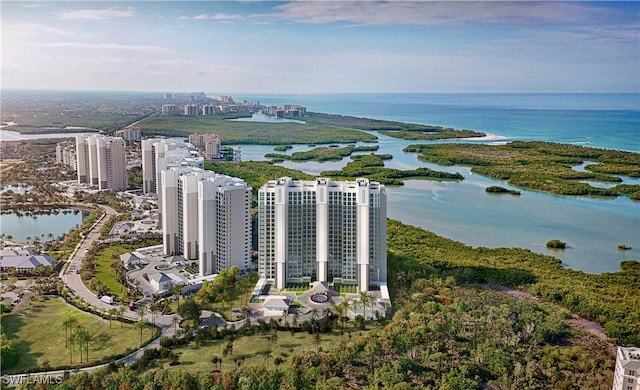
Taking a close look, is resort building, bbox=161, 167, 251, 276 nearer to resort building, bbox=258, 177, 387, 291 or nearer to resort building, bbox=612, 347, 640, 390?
→ resort building, bbox=258, 177, 387, 291

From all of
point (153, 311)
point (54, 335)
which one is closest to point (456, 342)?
point (153, 311)

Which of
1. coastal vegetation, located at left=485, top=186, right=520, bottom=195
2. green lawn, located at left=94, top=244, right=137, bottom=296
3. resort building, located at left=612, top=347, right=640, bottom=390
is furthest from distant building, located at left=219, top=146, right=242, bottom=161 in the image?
resort building, located at left=612, top=347, right=640, bottom=390

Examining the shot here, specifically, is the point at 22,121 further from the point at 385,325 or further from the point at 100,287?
the point at 385,325

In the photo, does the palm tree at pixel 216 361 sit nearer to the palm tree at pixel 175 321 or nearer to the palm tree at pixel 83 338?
the palm tree at pixel 175 321

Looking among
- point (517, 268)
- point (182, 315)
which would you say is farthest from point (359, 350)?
point (517, 268)

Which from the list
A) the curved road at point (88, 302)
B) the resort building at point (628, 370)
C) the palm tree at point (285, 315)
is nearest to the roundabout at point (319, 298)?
the palm tree at point (285, 315)

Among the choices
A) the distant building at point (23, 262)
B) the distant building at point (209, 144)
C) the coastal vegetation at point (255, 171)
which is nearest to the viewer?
the distant building at point (23, 262)

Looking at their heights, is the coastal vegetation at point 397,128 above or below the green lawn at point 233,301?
above
